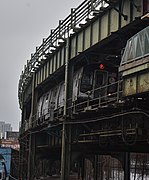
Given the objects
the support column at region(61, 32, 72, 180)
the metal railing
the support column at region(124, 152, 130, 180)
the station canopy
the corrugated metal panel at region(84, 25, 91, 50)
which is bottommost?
the support column at region(124, 152, 130, 180)

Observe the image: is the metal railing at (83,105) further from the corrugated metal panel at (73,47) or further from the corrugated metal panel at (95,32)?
the corrugated metal panel at (73,47)

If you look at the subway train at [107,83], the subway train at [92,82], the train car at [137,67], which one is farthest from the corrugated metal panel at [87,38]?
the train car at [137,67]

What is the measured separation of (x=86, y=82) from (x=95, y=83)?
573 mm

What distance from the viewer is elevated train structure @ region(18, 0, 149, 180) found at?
14.5 metres

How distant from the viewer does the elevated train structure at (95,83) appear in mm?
14500

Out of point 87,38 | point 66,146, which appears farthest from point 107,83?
point 66,146

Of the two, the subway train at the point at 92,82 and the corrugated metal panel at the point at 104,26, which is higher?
the corrugated metal panel at the point at 104,26

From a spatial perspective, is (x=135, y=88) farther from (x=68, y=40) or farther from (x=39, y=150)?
(x=39, y=150)

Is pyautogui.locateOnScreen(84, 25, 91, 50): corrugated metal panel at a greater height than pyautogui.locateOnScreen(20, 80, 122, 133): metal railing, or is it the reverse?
pyautogui.locateOnScreen(84, 25, 91, 50): corrugated metal panel

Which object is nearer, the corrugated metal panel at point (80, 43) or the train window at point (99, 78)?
the corrugated metal panel at point (80, 43)

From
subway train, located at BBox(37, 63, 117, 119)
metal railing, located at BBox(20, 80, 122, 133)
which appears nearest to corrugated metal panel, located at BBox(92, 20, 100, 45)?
metal railing, located at BBox(20, 80, 122, 133)

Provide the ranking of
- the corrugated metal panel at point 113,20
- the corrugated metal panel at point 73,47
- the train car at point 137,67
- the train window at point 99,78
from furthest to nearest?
the corrugated metal panel at point 73,47 → the train window at point 99,78 → the corrugated metal panel at point 113,20 → the train car at point 137,67

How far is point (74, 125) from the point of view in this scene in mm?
23500

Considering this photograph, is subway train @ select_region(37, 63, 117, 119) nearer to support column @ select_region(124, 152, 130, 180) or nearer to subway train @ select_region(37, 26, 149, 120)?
subway train @ select_region(37, 26, 149, 120)
